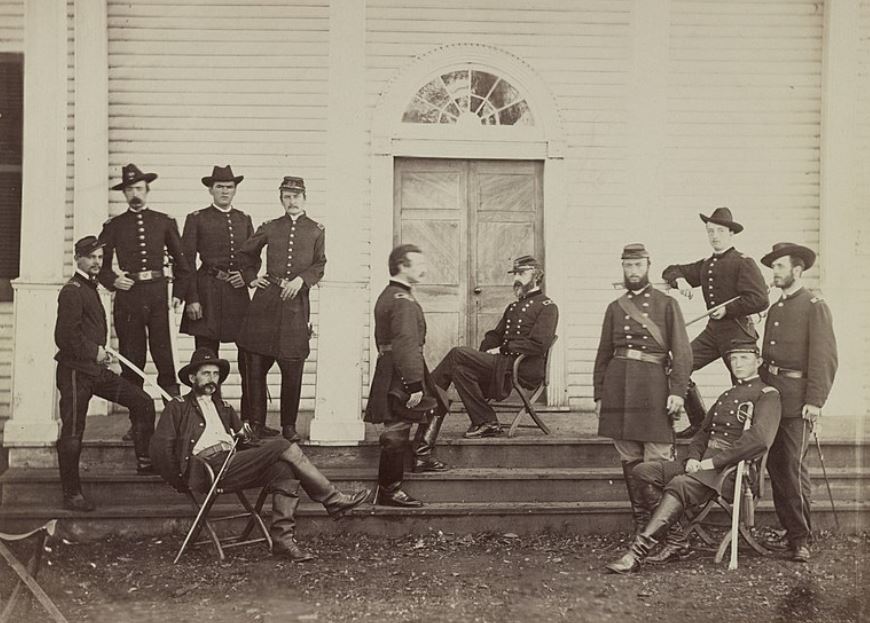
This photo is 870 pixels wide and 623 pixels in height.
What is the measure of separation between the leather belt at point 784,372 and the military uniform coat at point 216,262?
10.3ft

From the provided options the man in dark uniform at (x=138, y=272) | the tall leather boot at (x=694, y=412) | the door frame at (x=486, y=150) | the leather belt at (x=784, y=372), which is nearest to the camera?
the leather belt at (x=784, y=372)

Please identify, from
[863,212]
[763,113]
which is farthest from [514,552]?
[763,113]

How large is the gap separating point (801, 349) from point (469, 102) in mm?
2881

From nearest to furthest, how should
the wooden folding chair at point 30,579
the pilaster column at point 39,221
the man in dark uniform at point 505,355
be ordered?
1. the wooden folding chair at point 30,579
2. the pilaster column at point 39,221
3. the man in dark uniform at point 505,355

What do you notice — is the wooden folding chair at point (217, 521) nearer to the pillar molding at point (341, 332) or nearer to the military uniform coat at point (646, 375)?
the pillar molding at point (341, 332)

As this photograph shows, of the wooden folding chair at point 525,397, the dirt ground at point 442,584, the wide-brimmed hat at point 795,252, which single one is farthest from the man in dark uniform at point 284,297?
the wide-brimmed hat at point 795,252

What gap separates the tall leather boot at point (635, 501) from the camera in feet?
15.0

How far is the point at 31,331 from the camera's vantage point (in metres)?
4.75

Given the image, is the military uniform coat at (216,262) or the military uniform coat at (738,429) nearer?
the military uniform coat at (738,429)

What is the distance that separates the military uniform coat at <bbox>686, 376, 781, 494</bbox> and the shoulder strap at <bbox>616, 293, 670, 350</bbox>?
0.46 meters

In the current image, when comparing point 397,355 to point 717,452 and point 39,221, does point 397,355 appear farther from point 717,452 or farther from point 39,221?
point 39,221

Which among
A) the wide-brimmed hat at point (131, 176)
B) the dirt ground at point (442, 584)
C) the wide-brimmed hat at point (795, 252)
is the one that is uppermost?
the wide-brimmed hat at point (131, 176)

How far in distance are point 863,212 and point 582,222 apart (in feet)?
6.17

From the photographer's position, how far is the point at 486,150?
20.1ft
